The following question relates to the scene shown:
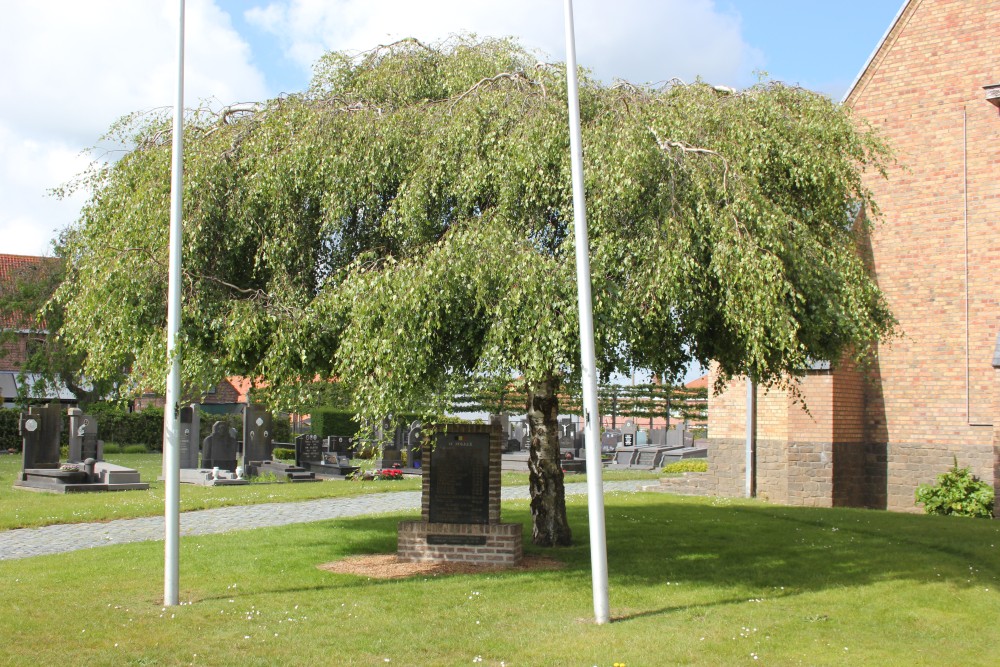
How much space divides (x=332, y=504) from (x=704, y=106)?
1237cm

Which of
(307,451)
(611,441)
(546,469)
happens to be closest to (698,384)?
(611,441)

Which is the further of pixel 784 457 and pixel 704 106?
pixel 784 457

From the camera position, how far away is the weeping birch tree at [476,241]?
941 centimetres

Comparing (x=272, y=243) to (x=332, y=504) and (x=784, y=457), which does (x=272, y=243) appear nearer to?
(x=332, y=504)

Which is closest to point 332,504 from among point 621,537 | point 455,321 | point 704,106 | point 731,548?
point 621,537

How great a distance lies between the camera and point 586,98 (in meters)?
11.2

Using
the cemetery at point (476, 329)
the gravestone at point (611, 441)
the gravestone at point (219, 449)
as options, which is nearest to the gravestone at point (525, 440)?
the gravestone at point (611, 441)

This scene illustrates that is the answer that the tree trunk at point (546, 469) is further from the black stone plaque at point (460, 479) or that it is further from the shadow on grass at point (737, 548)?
the black stone plaque at point (460, 479)

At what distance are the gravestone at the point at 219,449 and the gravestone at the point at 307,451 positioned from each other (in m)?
2.24

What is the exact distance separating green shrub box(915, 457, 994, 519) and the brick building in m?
0.29

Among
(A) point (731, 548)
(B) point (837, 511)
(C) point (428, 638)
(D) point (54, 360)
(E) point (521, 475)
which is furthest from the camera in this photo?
(D) point (54, 360)

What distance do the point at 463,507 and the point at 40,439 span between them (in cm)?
1658

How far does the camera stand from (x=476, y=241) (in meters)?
9.55

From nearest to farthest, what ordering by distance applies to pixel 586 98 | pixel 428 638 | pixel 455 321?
1. pixel 428 638
2. pixel 455 321
3. pixel 586 98
